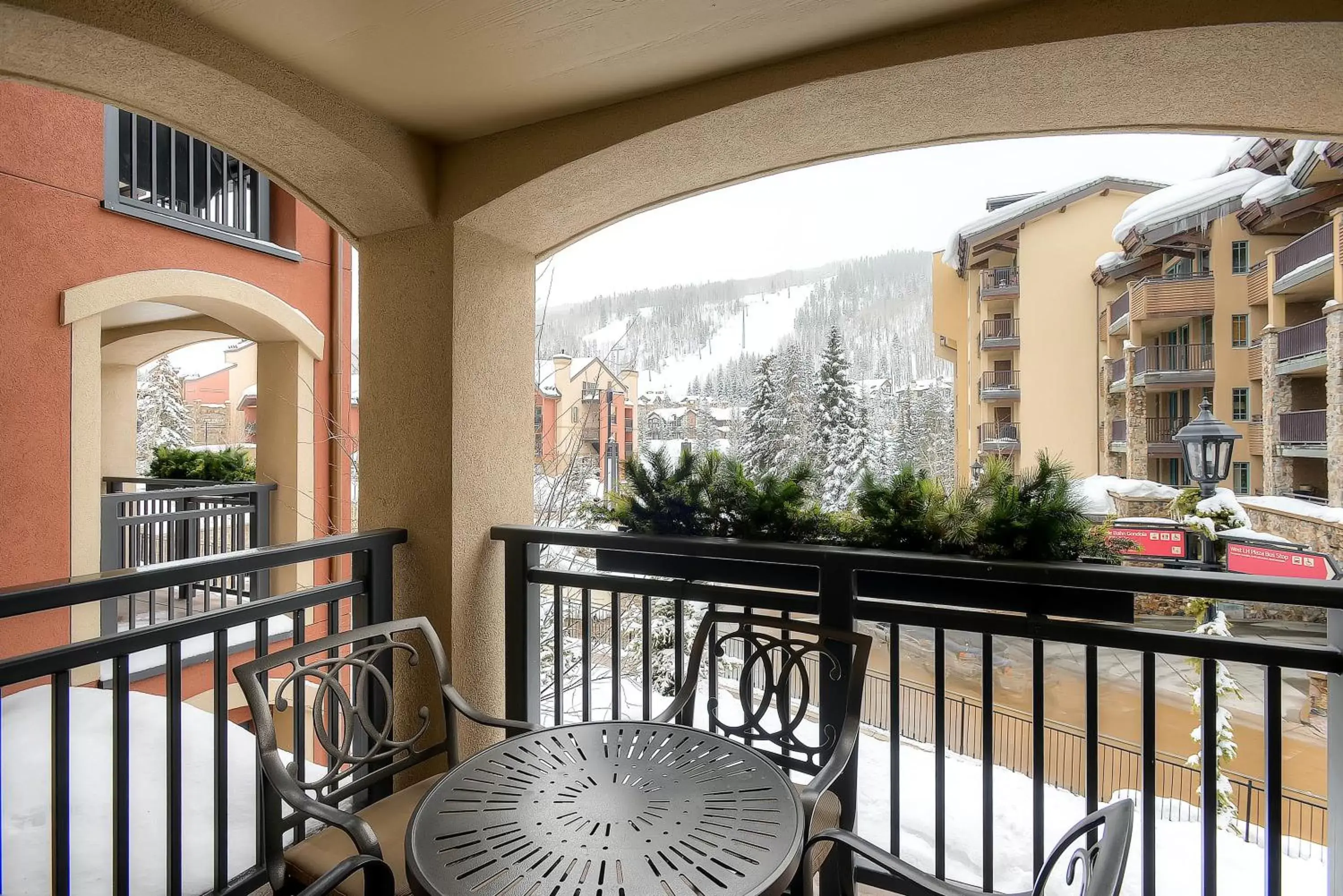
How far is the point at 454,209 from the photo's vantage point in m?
2.39

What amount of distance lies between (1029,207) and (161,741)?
222 inches

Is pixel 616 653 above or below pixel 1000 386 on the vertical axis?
below

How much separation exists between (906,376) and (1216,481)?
152 centimetres

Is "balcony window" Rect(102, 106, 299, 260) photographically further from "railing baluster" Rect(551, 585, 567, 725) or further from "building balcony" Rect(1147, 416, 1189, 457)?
"building balcony" Rect(1147, 416, 1189, 457)

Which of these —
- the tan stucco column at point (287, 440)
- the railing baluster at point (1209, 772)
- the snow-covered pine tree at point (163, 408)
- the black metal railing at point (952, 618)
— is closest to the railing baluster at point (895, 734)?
the black metal railing at point (952, 618)

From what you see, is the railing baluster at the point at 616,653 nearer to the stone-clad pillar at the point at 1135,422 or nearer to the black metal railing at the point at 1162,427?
the stone-clad pillar at the point at 1135,422

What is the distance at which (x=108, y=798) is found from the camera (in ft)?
7.63

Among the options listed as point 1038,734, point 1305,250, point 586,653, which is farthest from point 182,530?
point 1305,250

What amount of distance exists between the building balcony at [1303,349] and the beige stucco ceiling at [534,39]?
3364 mm

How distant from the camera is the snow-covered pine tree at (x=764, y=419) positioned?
3453 millimetres

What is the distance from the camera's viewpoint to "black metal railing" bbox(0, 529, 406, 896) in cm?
137

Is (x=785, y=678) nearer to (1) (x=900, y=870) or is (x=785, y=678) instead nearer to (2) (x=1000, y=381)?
(1) (x=900, y=870)

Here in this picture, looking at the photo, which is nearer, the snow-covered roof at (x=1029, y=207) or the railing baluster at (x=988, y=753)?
the railing baluster at (x=988, y=753)

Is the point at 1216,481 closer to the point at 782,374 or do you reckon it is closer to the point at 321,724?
the point at 782,374
